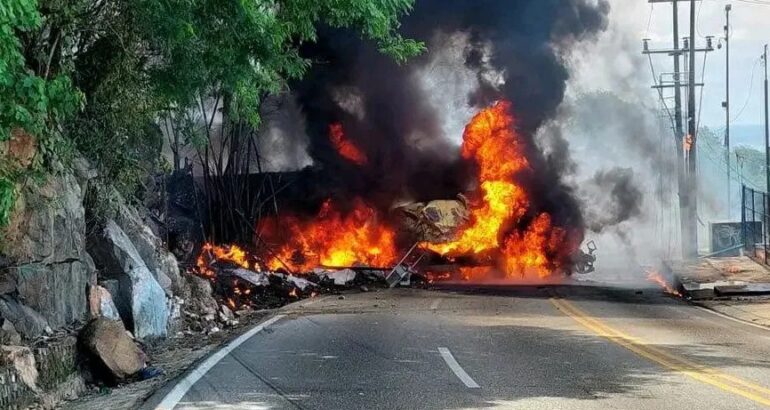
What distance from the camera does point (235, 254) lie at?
22594 millimetres

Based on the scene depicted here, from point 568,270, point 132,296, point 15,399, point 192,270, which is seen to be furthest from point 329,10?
point 568,270

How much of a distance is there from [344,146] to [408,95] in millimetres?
2991

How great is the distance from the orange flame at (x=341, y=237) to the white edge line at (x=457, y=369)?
15.2 m

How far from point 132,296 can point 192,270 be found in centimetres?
740

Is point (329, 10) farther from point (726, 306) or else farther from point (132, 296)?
point (726, 306)

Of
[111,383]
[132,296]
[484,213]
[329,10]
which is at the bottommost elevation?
[111,383]

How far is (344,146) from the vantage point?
2800 centimetres

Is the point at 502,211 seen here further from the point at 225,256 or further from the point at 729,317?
the point at 729,317

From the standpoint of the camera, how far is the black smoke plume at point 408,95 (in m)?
27.6

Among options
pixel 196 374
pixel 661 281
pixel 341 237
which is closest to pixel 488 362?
pixel 196 374

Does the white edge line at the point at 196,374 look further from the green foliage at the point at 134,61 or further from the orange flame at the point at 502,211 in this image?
the orange flame at the point at 502,211

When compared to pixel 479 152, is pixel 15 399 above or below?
below

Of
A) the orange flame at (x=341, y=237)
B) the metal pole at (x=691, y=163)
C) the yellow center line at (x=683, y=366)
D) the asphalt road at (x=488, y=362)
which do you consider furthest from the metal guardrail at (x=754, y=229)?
the yellow center line at (x=683, y=366)

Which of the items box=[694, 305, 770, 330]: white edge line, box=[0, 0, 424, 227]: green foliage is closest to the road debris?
box=[0, 0, 424, 227]: green foliage
